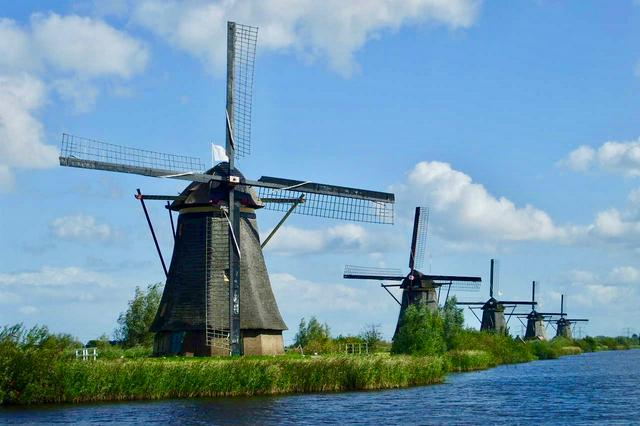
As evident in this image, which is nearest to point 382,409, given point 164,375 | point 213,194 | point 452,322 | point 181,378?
point 181,378

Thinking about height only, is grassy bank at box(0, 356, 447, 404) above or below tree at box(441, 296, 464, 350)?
below

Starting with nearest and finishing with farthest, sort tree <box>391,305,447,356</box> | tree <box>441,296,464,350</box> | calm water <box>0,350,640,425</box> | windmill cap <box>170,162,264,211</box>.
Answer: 1. calm water <box>0,350,640,425</box>
2. windmill cap <box>170,162,264,211</box>
3. tree <box>391,305,447,356</box>
4. tree <box>441,296,464,350</box>

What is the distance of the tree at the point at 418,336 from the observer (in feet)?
151

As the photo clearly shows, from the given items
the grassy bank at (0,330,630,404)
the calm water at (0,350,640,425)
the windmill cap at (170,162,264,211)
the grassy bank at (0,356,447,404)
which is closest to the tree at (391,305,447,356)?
the calm water at (0,350,640,425)

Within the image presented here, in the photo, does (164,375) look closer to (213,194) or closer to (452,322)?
(213,194)

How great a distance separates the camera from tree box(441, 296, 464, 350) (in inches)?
2178

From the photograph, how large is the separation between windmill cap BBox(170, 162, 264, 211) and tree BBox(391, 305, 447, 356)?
11853 mm

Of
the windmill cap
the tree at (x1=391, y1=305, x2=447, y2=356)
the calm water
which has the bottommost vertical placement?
the calm water

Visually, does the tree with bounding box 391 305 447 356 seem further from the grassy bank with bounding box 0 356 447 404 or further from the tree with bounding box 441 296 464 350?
the grassy bank with bounding box 0 356 447 404

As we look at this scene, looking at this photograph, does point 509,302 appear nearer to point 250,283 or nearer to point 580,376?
point 580,376

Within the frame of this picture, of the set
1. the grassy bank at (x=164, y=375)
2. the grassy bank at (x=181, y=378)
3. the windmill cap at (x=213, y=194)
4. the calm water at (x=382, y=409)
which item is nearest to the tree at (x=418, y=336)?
the calm water at (x=382, y=409)

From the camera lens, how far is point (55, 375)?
29.9 m

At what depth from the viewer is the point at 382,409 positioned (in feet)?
96.4

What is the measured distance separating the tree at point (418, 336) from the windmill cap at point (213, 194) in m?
11.9
